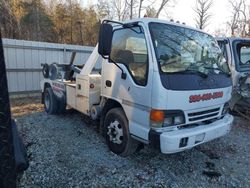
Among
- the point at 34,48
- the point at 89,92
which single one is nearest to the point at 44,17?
the point at 34,48

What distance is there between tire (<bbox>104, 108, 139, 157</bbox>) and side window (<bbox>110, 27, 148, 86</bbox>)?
2.38ft

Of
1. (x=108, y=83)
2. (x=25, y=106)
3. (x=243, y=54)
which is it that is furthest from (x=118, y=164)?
(x=25, y=106)

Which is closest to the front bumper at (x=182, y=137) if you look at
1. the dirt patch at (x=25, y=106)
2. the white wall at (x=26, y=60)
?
the dirt patch at (x=25, y=106)

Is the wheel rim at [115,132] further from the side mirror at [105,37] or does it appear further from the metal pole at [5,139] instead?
the metal pole at [5,139]

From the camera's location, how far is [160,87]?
3.19 m

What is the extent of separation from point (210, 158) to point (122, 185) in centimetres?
179

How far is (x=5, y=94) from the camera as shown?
1.53 meters

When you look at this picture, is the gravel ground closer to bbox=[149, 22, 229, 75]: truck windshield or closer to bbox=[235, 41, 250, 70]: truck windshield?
bbox=[149, 22, 229, 75]: truck windshield

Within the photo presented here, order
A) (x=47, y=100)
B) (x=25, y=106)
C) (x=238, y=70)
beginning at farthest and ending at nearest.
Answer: (x=25, y=106) < (x=47, y=100) < (x=238, y=70)

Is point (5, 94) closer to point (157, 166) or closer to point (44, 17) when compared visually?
point (157, 166)

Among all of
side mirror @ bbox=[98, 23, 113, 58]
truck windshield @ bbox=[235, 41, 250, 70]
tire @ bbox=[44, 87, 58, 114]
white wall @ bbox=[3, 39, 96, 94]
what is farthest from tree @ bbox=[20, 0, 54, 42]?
side mirror @ bbox=[98, 23, 113, 58]

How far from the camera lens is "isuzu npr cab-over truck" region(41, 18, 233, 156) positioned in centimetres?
327

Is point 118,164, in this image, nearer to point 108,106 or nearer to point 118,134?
point 118,134

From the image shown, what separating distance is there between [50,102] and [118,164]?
11.1 ft
